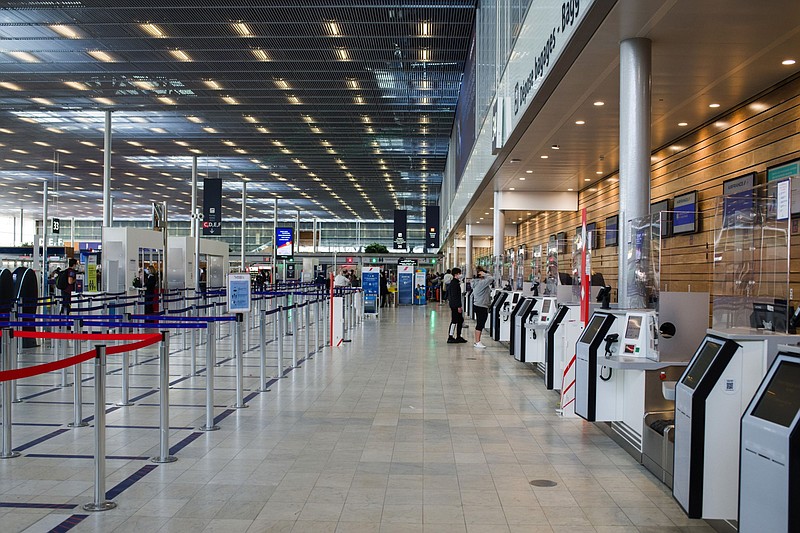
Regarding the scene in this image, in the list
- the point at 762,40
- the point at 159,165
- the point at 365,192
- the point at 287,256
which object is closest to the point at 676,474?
the point at 762,40

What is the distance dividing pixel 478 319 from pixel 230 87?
1011 centimetres

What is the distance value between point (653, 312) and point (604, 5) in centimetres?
263

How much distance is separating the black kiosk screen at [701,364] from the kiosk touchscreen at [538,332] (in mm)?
5875

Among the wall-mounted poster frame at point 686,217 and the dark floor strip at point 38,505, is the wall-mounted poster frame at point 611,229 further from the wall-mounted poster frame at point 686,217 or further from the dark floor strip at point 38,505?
the dark floor strip at point 38,505

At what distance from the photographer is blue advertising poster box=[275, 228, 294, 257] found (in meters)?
26.6

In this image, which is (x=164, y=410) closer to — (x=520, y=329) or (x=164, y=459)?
(x=164, y=459)

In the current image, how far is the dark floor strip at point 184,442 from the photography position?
5953mm

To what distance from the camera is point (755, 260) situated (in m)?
4.53

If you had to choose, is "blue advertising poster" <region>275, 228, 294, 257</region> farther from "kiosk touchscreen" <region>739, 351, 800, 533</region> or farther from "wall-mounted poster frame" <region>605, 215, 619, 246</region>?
"kiosk touchscreen" <region>739, 351, 800, 533</region>

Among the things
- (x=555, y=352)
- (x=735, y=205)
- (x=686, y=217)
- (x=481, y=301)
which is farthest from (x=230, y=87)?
(x=735, y=205)

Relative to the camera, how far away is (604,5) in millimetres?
6148

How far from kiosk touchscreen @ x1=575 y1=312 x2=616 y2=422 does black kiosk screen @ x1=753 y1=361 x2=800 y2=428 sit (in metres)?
2.95

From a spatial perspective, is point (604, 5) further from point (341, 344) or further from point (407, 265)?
point (407, 265)

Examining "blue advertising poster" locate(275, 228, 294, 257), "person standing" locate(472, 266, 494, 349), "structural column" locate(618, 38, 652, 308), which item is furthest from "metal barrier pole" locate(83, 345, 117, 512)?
"blue advertising poster" locate(275, 228, 294, 257)
